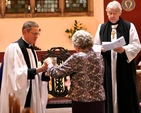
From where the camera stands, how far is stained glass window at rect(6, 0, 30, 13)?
738 centimetres

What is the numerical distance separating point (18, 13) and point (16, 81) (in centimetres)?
446

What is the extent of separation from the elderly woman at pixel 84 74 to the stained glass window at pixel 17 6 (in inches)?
188

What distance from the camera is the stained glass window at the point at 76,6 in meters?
7.43

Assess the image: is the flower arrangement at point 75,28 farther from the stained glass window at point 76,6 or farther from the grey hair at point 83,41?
the grey hair at point 83,41

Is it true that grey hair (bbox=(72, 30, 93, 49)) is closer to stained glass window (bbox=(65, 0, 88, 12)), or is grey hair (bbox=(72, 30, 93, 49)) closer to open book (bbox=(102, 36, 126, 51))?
open book (bbox=(102, 36, 126, 51))

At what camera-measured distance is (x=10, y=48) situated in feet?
10.3

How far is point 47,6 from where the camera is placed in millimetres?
7434

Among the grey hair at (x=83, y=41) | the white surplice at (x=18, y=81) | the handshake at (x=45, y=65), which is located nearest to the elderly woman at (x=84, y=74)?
the grey hair at (x=83, y=41)

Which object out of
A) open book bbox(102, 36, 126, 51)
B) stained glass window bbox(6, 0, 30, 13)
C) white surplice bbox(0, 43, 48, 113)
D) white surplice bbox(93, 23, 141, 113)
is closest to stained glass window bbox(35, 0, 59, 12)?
stained glass window bbox(6, 0, 30, 13)

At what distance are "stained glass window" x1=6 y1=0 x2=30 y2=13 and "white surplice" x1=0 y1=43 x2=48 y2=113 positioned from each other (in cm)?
428

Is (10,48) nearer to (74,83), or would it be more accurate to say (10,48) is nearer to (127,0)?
(74,83)

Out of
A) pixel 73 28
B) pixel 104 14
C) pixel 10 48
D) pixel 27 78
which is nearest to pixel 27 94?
pixel 27 78

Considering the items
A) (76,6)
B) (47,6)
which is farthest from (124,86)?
(47,6)

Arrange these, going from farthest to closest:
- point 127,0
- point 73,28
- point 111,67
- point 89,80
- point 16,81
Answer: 1. point 73,28
2. point 127,0
3. point 111,67
4. point 16,81
5. point 89,80
